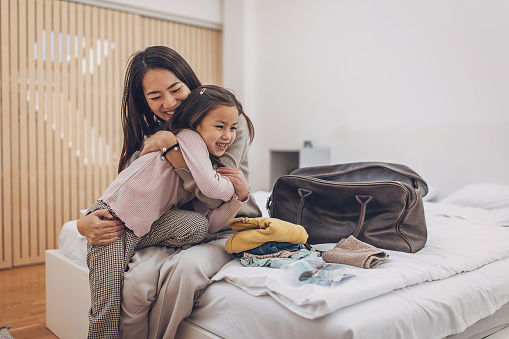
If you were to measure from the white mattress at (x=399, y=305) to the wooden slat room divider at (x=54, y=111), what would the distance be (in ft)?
9.03

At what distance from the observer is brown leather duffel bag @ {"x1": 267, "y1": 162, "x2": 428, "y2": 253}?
4.89ft

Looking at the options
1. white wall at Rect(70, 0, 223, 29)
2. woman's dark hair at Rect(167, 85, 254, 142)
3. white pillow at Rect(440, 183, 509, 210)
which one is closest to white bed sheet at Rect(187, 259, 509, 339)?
woman's dark hair at Rect(167, 85, 254, 142)

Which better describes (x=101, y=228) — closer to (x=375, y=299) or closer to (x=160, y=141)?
(x=160, y=141)

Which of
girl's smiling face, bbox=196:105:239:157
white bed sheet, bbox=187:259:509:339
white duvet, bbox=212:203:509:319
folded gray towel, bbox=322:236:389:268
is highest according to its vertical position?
girl's smiling face, bbox=196:105:239:157

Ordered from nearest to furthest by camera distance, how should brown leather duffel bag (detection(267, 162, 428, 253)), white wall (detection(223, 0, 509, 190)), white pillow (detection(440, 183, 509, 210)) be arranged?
brown leather duffel bag (detection(267, 162, 428, 253)) → white pillow (detection(440, 183, 509, 210)) → white wall (detection(223, 0, 509, 190))

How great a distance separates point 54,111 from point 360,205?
2.93m

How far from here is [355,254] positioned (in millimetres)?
1321

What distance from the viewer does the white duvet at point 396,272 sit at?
102 cm

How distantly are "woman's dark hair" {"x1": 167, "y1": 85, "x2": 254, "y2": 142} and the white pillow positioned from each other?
163cm

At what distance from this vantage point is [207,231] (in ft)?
4.69

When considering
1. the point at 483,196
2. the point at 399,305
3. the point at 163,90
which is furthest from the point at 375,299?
the point at 483,196

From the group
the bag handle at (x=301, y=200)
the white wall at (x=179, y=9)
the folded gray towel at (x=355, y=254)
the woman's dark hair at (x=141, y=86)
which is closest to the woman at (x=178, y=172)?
the woman's dark hair at (x=141, y=86)

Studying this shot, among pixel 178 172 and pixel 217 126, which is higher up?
pixel 217 126

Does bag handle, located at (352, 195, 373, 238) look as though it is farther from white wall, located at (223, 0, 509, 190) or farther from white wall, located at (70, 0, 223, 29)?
white wall, located at (70, 0, 223, 29)
